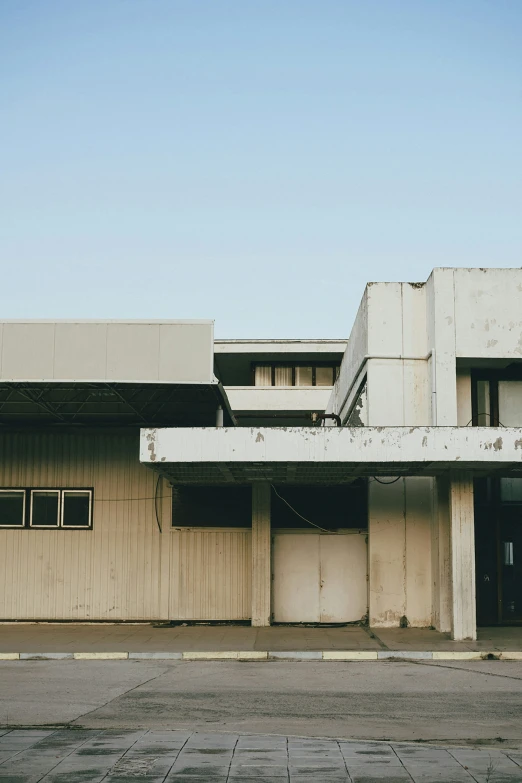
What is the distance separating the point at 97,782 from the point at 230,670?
21.9 ft

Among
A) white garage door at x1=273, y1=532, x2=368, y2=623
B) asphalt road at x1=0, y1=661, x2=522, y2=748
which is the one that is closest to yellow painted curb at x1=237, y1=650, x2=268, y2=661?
asphalt road at x1=0, y1=661, x2=522, y2=748

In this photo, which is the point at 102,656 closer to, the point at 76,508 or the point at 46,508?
the point at 76,508

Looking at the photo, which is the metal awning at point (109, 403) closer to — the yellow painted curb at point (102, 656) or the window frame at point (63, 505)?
the window frame at point (63, 505)

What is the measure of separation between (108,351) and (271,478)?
4334 millimetres

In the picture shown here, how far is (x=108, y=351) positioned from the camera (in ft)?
53.3

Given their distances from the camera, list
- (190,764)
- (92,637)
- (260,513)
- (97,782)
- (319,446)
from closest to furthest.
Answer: (97,782)
(190,764)
(319,446)
(92,637)
(260,513)

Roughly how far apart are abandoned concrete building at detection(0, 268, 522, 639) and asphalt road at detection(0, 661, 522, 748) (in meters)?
3.45

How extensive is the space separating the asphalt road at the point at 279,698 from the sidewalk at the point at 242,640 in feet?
2.55

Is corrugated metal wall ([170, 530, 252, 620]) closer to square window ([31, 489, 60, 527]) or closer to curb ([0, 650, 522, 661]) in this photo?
square window ([31, 489, 60, 527])

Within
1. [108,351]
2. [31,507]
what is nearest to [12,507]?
[31,507]

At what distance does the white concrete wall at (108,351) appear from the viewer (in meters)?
16.1

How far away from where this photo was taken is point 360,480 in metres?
19.1

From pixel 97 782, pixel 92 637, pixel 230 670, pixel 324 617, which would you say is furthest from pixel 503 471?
pixel 97 782

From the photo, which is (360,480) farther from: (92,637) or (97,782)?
(97,782)
